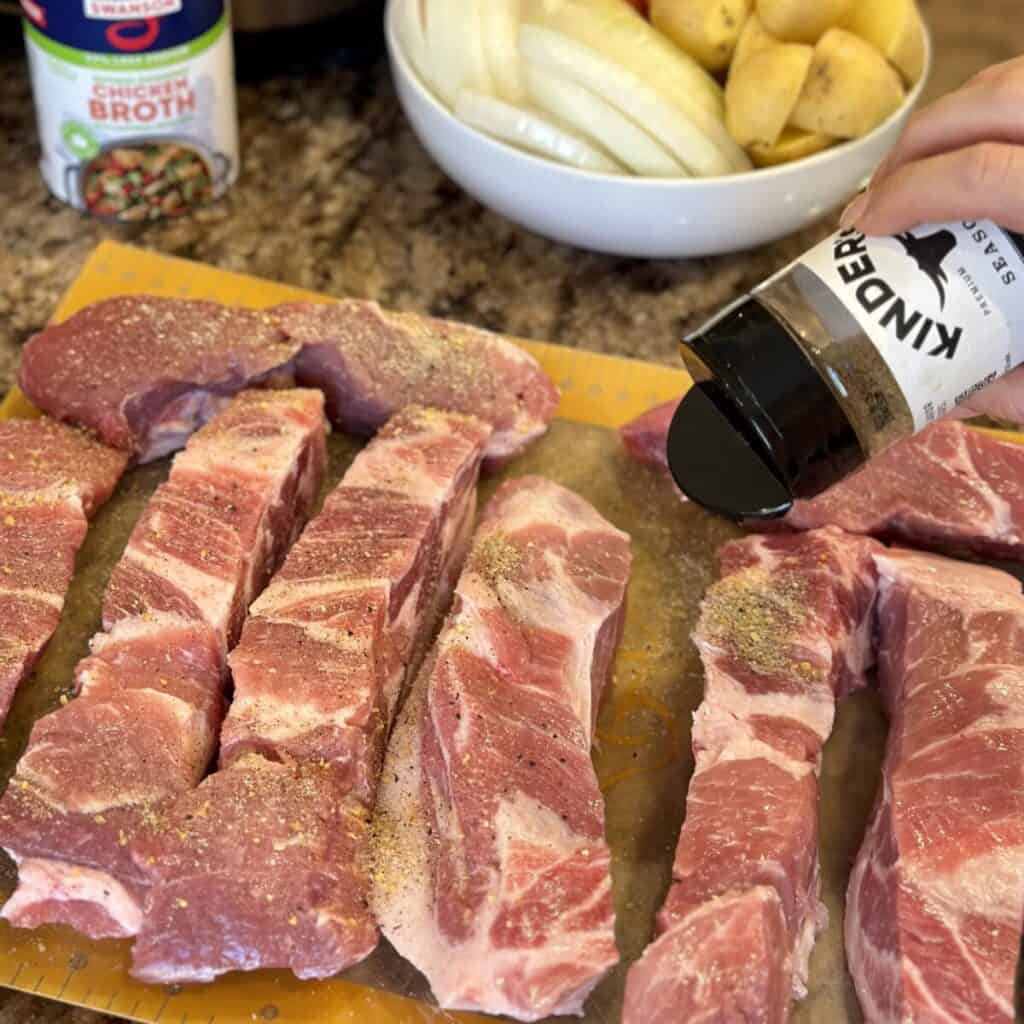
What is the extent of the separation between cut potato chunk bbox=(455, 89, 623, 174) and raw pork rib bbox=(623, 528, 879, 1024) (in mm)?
786

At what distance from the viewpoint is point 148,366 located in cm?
227

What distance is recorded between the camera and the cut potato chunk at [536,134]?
248 cm

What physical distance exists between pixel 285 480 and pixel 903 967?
115 centimetres

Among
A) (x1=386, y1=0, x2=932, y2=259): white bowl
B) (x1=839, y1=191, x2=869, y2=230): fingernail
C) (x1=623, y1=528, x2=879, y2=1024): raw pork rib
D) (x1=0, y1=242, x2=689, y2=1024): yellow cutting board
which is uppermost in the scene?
(x1=839, y1=191, x2=869, y2=230): fingernail

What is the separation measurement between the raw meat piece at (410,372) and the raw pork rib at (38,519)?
1.24ft

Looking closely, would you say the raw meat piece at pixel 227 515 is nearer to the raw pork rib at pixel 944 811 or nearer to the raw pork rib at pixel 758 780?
the raw pork rib at pixel 758 780

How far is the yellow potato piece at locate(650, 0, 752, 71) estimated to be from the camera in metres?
2.47

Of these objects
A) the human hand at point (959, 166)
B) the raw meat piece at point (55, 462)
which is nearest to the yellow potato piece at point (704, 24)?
the human hand at point (959, 166)

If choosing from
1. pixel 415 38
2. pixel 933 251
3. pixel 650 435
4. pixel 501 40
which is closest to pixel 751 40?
pixel 501 40

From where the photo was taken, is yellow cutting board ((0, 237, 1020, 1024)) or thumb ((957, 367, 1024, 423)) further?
thumb ((957, 367, 1024, 423))

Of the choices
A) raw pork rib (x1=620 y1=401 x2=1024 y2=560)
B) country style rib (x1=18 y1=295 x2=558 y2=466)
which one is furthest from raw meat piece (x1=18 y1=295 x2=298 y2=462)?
raw pork rib (x1=620 y1=401 x2=1024 y2=560)

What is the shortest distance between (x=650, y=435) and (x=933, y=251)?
0.77 metres

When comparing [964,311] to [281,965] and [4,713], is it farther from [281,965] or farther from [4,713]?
[4,713]

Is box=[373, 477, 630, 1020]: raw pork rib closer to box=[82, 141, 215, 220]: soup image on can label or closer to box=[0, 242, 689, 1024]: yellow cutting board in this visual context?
box=[0, 242, 689, 1024]: yellow cutting board
